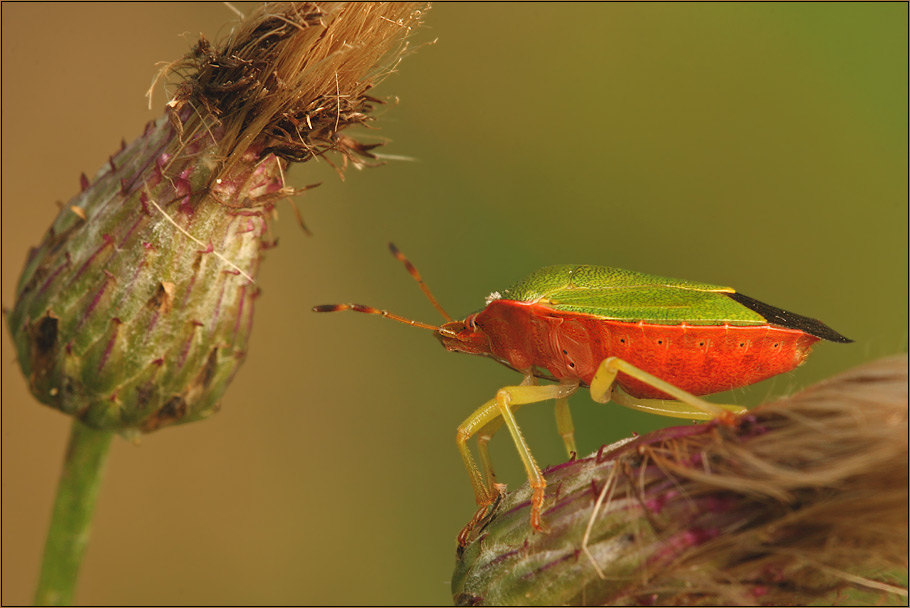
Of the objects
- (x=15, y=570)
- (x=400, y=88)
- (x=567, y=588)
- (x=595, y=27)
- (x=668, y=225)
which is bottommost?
(x=15, y=570)

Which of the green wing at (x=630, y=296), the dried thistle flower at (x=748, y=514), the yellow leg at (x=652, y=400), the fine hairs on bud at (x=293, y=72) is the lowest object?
the dried thistle flower at (x=748, y=514)

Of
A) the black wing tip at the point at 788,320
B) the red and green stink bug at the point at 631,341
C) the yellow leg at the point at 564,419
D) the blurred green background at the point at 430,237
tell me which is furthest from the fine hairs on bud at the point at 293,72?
the blurred green background at the point at 430,237

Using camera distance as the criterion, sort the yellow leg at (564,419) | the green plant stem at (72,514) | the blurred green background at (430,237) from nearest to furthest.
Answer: the green plant stem at (72,514)
the yellow leg at (564,419)
the blurred green background at (430,237)

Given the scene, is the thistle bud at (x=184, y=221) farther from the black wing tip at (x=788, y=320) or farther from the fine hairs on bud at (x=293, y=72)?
the black wing tip at (x=788, y=320)

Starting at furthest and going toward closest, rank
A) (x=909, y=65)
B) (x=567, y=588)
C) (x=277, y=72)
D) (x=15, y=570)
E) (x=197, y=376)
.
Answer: (x=909, y=65) → (x=15, y=570) → (x=197, y=376) → (x=277, y=72) → (x=567, y=588)

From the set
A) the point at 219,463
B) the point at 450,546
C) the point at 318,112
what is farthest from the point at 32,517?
the point at 318,112

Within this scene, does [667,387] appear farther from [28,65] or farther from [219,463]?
[28,65]

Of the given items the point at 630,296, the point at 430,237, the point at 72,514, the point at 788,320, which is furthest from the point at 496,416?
the point at 430,237
